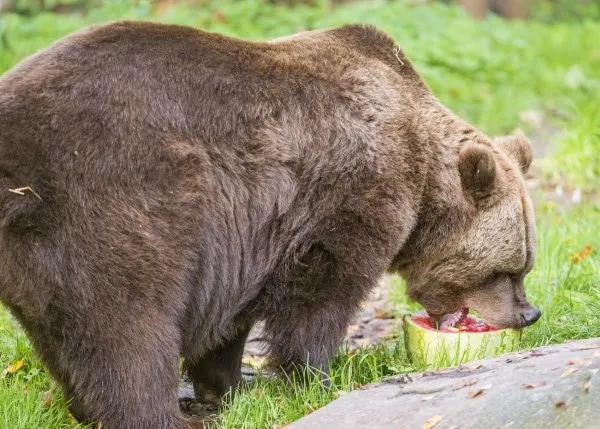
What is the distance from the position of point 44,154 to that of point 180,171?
699mm

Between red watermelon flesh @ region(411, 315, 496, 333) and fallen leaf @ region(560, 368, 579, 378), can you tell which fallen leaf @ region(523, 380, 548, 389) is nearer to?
fallen leaf @ region(560, 368, 579, 378)

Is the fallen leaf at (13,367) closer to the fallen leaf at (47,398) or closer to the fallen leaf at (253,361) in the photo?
the fallen leaf at (47,398)

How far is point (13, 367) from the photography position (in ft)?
19.5

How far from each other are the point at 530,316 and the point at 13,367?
3.22 metres

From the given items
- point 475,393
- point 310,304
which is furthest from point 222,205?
point 475,393

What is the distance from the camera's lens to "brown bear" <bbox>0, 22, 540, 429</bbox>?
4.63 meters

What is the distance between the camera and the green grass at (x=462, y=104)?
5.51 metres

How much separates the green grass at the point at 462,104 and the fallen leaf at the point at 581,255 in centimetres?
6

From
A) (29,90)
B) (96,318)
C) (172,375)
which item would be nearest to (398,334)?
(172,375)

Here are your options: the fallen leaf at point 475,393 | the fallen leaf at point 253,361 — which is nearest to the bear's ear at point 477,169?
the fallen leaf at point 475,393

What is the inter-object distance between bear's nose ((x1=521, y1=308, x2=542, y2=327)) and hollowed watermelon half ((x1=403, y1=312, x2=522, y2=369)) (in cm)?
9

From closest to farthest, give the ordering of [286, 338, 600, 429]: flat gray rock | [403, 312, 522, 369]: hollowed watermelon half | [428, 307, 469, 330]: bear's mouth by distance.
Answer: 1. [286, 338, 600, 429]: flat gray rock
2. [403, 312, 522, 369]: hollowed watermelon half
3. [428, 307, 469, 330]: bear's mouth

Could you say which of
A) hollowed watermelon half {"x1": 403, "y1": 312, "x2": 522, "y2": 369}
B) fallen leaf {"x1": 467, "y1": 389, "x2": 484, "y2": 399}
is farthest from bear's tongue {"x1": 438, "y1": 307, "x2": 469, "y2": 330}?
fallen leaf {"x1": 467, "y1": 389, "x2": 484, "y2": 399}

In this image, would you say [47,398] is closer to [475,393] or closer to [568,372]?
[475,393]
